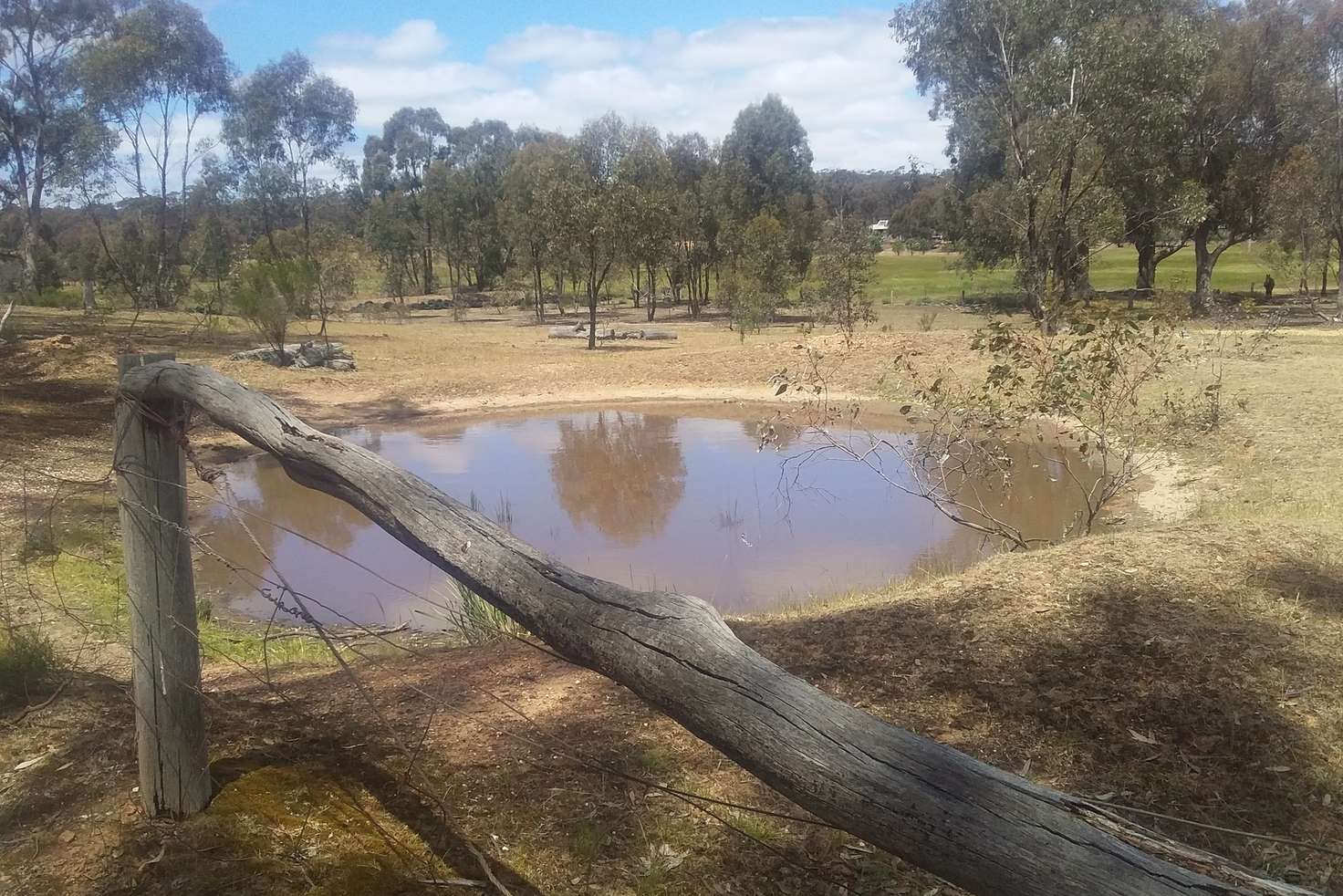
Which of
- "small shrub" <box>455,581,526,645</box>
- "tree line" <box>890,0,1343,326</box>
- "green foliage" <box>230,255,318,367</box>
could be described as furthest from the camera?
"tree line" <box>890,0,1343,326</box>

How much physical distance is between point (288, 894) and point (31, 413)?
12.3 meters

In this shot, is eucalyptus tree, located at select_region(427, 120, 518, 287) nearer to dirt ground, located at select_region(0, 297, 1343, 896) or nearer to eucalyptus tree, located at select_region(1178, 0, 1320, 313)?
eucalyptus tree, located at select_region(1178, 0, 1320, 313)

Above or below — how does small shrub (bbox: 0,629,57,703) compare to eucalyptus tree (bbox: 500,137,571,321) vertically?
below

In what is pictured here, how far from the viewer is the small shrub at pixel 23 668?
11.5 ft

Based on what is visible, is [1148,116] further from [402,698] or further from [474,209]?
[474,209]

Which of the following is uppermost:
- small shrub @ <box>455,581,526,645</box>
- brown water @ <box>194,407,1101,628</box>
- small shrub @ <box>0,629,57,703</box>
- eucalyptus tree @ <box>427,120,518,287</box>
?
eucalyptus tree @ <box>427,120,518,287</box>

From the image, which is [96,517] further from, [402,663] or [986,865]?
[986,865]

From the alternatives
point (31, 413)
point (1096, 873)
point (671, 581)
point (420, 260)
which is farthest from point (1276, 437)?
point (420, 260)

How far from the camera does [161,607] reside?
274cm

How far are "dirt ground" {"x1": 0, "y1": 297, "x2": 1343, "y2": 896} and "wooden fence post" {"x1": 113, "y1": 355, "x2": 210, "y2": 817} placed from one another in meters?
0.14

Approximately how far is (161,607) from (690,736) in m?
1.82

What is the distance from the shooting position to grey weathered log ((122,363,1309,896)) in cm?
121

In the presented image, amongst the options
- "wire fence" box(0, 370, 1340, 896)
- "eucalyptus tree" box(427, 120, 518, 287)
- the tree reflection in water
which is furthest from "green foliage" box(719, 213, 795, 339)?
"wire fence" box(0, 370, 1340, 896)

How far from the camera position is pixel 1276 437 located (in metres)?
9.95
